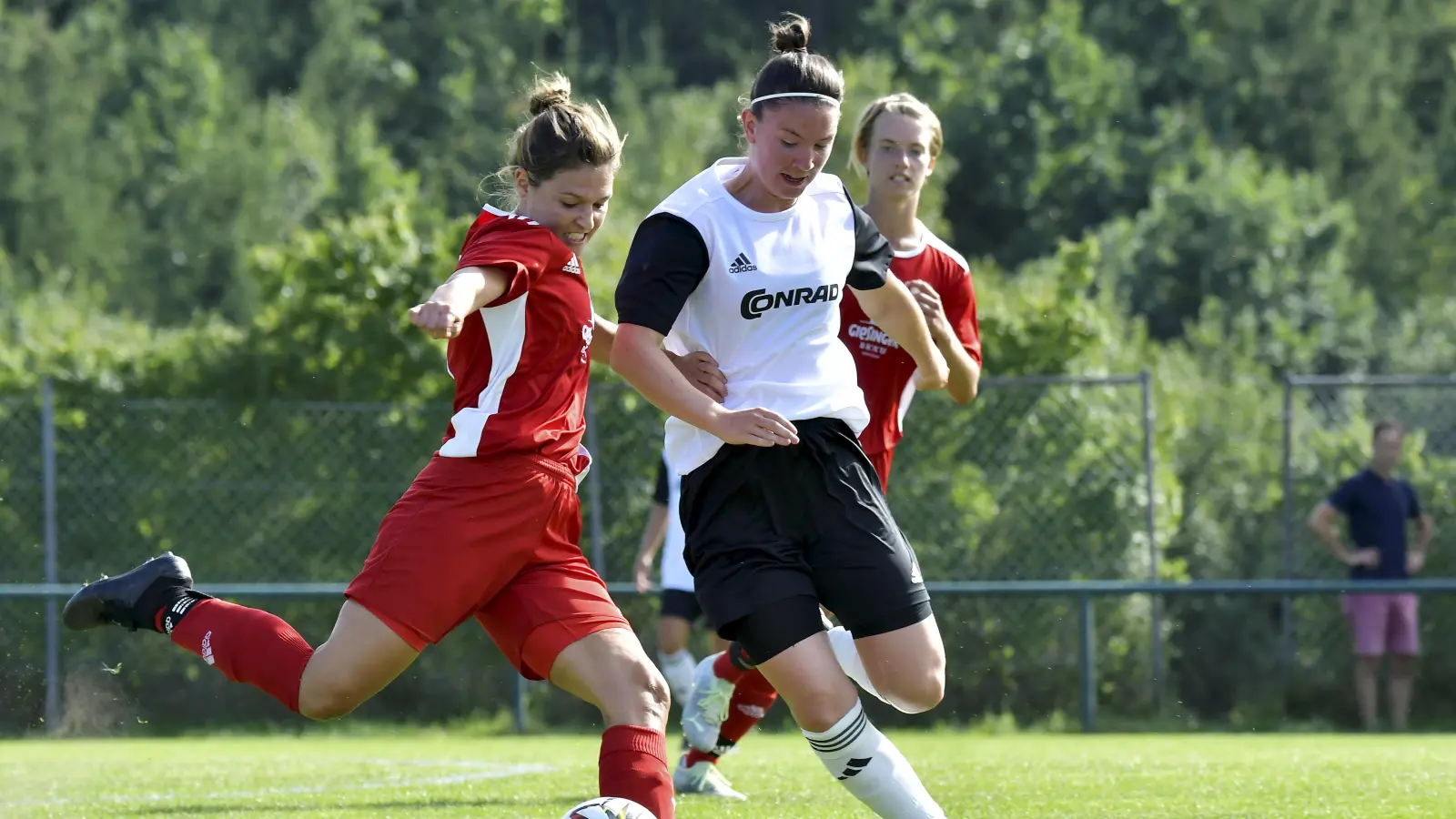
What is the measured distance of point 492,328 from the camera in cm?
445

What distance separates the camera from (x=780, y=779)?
7.05 meters

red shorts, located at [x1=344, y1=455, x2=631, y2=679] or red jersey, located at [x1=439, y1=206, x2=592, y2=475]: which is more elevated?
red jersey, located at [x1=439, y1=206, x2=592, y2=475]

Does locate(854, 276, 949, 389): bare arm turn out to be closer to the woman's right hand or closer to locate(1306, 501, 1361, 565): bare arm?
the woman's right hand

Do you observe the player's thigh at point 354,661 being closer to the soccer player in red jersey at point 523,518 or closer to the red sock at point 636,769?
the soccer player in red jersey at point 523,518

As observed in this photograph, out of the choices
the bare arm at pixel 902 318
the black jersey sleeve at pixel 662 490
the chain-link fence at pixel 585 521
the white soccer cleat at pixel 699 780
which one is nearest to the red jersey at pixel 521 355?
Answer: the bare arm at pixel 902 318

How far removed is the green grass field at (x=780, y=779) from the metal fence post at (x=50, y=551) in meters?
0.88

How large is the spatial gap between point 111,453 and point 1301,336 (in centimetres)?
1947

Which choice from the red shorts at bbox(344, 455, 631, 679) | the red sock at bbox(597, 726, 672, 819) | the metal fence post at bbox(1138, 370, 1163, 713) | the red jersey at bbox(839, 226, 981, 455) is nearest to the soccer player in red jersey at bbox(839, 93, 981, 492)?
the red jersey at bbox(839, 226, 981, 455)

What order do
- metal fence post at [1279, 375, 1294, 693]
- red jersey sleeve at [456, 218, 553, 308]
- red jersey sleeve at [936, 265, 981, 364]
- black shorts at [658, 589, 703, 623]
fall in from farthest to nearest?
1. metal fence post at [1279, 375, 1294, 693]
2. black shorts at [658, 589, 703, 623]
3. red jersey sleeve at [936, 265, 981, 364]
4. red jersey sleeve at [456, 218, 553, 308]

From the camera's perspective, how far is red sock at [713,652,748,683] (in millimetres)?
6216

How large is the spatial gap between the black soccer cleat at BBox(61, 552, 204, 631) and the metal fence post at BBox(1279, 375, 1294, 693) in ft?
25.9

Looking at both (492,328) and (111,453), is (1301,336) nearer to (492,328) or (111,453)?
(111,453)

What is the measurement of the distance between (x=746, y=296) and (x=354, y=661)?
1.29 m

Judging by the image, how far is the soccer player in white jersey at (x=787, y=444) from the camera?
14.4 ft
